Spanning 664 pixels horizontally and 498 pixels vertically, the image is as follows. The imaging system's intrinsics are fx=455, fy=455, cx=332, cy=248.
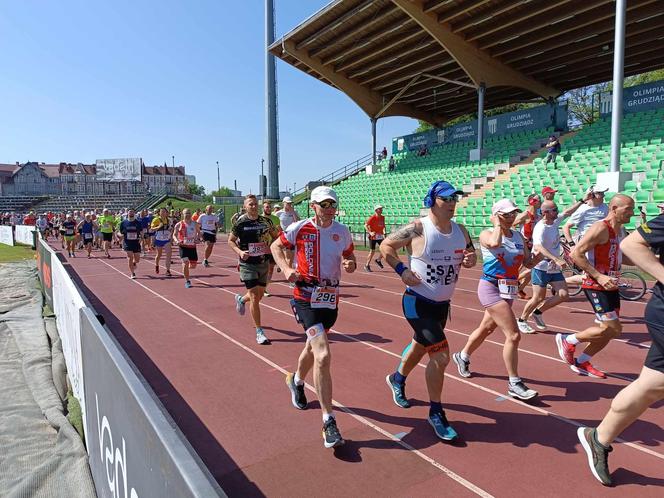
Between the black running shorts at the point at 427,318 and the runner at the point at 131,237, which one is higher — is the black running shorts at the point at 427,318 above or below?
below

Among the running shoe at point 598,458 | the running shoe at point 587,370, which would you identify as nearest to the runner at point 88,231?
the running shoe at point 587,370


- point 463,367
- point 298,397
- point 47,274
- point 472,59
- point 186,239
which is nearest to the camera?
point 298,397

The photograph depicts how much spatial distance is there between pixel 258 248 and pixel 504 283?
3647 millimetres

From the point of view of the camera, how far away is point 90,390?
348 cm

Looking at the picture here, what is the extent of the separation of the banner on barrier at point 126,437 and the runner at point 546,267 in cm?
579

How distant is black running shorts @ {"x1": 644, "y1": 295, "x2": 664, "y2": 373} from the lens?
9.24 ft

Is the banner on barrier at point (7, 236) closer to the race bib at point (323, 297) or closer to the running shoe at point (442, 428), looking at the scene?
the race bib at point (323, 297)

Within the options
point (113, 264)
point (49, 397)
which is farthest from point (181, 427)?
point (113, 264)

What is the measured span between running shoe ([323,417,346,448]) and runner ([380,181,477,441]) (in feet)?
2.81

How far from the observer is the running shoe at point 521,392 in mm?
4531

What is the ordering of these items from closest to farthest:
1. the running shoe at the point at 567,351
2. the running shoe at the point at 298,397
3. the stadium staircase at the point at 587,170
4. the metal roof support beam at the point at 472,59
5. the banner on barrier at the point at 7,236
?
1. the running shoe at the point at 298,397
2. the running shoe at the point at 567,351
3. the stadium staircase at the point at 587,170
4. the metal roof support beam at the point at 472,59
5. the banner on barrier at the point at 7,236

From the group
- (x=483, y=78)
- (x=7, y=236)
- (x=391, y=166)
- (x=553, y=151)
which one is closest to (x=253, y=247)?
(x=553, y=151)

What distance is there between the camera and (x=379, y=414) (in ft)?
14.2

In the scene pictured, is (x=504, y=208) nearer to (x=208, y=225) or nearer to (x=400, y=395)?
(x=400, y=395)
